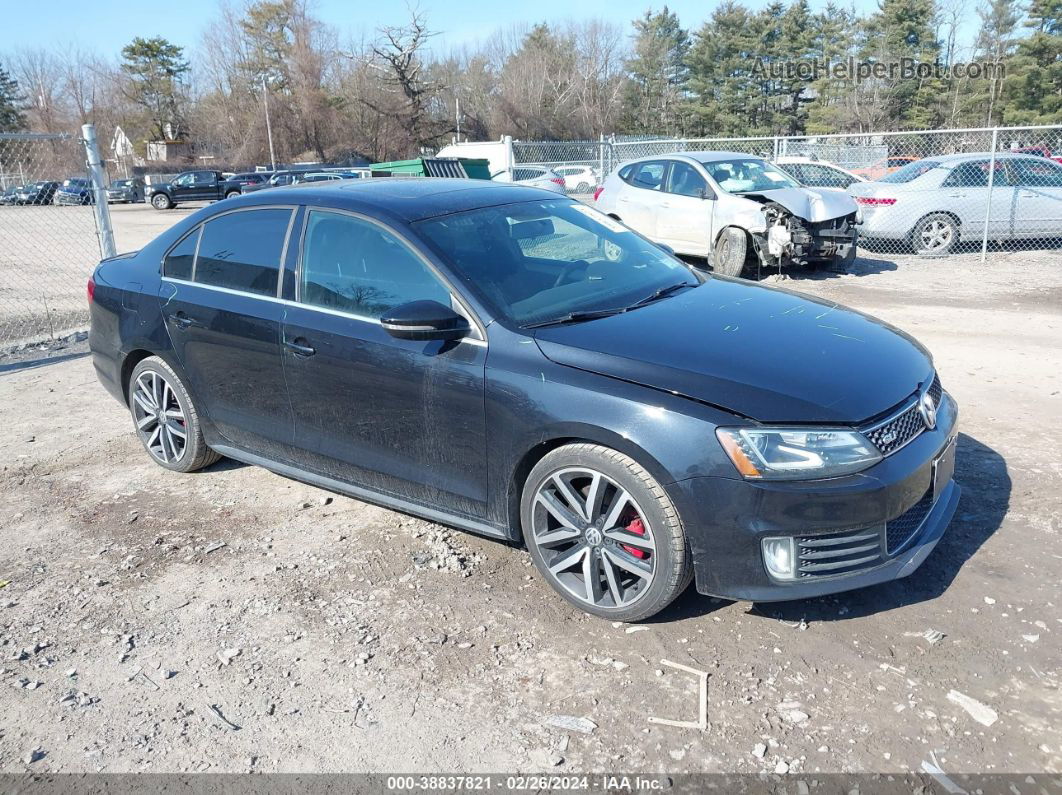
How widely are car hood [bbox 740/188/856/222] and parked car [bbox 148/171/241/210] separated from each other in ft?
101

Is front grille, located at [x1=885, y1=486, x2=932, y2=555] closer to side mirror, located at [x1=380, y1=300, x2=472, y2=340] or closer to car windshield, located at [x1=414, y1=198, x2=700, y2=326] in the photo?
car windshield, located at [x1=414, y1=198, x2=700, y2=326]

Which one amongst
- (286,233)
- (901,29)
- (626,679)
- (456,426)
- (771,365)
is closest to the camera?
(626,679)

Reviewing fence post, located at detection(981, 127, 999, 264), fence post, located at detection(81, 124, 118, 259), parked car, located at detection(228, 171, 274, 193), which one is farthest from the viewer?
parked car, located at detection(228, 171, 274, 193)

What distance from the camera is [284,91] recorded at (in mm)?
64500

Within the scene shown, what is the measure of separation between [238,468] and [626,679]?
3.20 m

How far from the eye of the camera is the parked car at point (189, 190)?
37.5 metres

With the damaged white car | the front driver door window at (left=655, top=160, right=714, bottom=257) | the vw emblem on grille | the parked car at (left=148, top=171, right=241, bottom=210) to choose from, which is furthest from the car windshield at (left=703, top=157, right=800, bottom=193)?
the parked car at (left=148, top=171, right=241, bottom=210)

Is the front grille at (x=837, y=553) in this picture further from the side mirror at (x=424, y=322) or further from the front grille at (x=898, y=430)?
the side mirror at (x=424, y=322)

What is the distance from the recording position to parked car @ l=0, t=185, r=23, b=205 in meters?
21.9

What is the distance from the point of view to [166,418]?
5.19 metres

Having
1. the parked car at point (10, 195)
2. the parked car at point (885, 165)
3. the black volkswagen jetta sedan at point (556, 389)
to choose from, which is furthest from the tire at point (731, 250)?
the parked car at point (10, 195)

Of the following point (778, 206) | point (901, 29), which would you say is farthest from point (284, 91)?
point (778, 206)

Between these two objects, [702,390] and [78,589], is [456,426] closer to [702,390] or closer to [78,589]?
[702,390]

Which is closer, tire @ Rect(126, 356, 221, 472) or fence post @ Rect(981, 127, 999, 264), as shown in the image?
tire @ Rect(126, 356, 221, 472)
